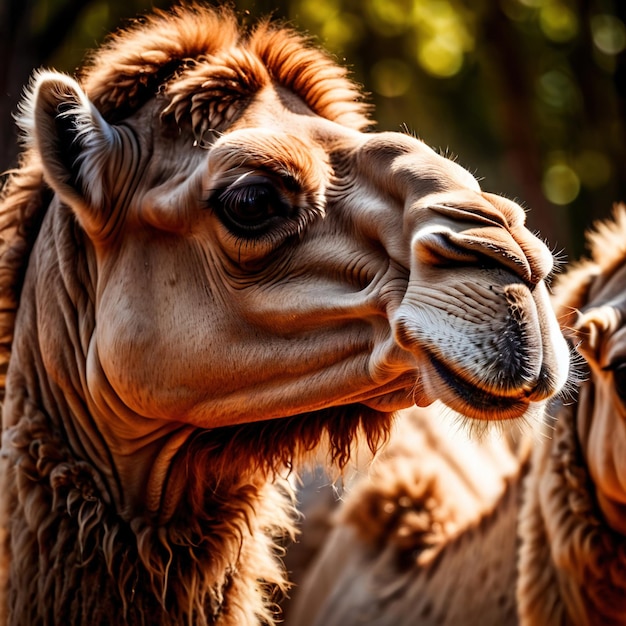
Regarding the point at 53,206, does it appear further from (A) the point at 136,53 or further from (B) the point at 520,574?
(B) the point at 520,574

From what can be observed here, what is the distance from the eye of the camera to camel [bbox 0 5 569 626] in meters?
2.68

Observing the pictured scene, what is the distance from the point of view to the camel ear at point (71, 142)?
9.52 feet

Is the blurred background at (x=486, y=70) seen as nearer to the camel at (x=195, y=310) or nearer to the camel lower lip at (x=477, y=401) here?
the camel at (x=195, y=310)

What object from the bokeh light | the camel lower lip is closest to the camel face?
A: the camel lower lip

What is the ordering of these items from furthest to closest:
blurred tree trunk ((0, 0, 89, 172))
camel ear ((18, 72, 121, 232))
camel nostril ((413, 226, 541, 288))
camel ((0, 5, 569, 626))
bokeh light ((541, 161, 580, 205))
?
bokeh light ((541, 161, 580, 205)) < blurred tree trunk ((0, 0, 89, 172)) < camel ear ((18, 72, 121, 232)) < camel ((0, 5, 569, 626)) < camel nostril ((413, 226, 541, 288))

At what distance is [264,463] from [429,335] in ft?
2.83

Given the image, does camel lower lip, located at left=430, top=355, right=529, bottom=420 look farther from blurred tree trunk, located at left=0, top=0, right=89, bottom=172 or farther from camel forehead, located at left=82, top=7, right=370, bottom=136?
blurred tree trunk, located at left=0, top=0, right=89, bottom=172

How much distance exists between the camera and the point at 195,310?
287 centimetres

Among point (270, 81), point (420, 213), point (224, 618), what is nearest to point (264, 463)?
point (224, 618)

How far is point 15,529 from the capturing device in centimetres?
298

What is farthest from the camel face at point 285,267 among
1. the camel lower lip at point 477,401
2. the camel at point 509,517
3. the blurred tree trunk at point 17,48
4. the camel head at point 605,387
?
the blurred tree trunk at point 17,48

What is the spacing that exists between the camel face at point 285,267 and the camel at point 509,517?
1.01 feet

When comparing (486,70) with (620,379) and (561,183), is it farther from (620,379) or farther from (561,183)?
(620,379)

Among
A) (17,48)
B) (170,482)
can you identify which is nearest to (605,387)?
(170,482)
